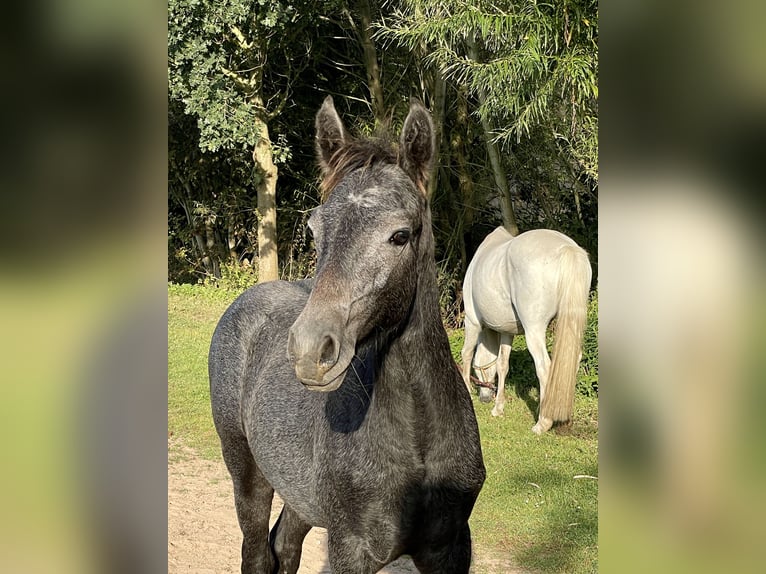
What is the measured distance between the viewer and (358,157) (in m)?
2.20

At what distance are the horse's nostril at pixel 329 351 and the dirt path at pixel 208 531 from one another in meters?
2.82

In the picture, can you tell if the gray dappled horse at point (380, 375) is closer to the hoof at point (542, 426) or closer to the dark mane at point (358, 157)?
the dark mane at point (358, 157)

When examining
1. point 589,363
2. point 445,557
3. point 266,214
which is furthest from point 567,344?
point 266,214

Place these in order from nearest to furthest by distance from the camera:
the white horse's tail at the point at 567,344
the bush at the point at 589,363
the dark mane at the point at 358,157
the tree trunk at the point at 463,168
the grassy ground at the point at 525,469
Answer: the dark mane at the point at 358,157, the grassy ground at the point at 525,469, the white horse's tail at the point at 567,344, the bush at the point at 589,363, the tree trunk at the point at 463,168

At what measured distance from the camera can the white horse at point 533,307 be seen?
6.40 meters

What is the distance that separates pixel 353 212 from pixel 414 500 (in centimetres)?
92

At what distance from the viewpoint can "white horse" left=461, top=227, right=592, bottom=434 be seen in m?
6.40

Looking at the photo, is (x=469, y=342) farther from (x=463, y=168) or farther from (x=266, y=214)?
(x=266, y=214)

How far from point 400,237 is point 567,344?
464 cm

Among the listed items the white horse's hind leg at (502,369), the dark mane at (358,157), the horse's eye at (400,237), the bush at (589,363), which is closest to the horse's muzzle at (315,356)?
the horse's eye at (400,237)
